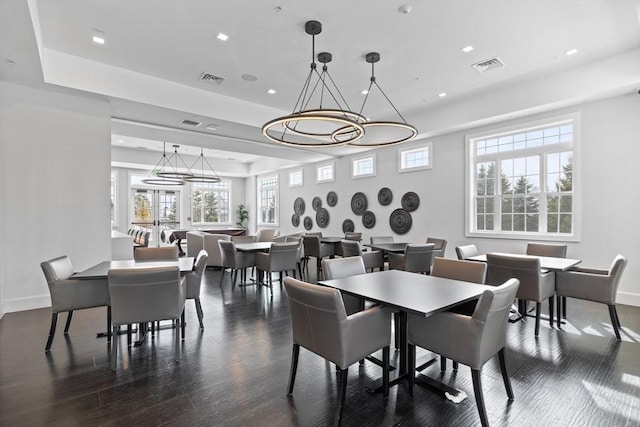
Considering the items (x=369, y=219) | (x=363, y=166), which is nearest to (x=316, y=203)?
(x=363, y=166)

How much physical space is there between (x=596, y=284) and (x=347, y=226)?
643cm

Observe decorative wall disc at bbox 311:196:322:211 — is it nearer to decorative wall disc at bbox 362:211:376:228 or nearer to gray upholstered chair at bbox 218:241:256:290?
decorative wall disc at bbox 362:211:376:228

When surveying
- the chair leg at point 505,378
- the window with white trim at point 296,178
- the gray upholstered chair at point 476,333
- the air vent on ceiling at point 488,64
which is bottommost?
the chair leg at point 505,378

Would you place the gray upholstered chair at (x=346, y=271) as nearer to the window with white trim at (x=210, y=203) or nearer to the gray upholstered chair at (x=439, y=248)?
the gray upholstered chair at (x=439, y=248)

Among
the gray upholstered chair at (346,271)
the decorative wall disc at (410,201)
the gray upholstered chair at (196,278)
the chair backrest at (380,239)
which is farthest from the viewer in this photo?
the decorative wall disc at (410,201)

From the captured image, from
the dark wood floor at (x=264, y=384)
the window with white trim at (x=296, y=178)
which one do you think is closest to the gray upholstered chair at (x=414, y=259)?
the dark wood floor at (x=264, y=384)

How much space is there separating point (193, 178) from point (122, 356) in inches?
288

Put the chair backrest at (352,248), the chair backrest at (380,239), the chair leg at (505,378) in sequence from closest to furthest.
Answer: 1. the chair leg at (505,378)
2. the chair backrest at (352,248)
3. the chair backrest at (380,239)

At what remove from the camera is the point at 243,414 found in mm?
2217

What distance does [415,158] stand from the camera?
25.7ft

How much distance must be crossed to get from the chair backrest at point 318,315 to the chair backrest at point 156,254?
271 cm

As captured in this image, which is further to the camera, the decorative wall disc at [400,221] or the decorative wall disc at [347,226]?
the decorative wall disc at [347,226]

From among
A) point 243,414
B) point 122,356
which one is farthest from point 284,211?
point 243,414

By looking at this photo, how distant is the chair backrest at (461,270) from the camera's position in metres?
3.10
